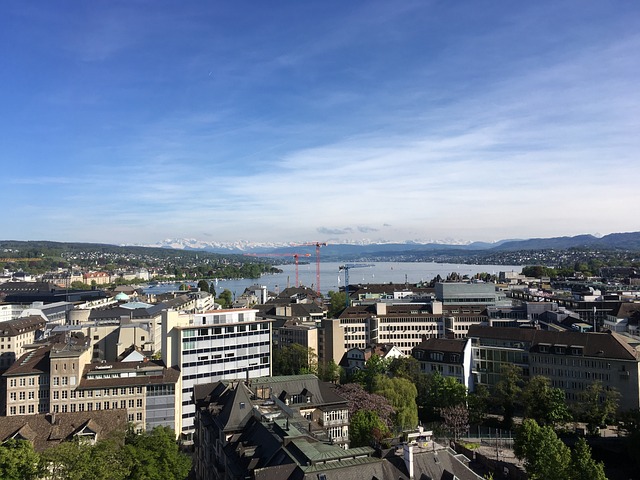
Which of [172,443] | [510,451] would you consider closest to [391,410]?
[510,451]

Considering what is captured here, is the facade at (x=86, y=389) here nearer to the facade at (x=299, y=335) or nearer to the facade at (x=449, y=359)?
→ the facade at (x=299, y=335)

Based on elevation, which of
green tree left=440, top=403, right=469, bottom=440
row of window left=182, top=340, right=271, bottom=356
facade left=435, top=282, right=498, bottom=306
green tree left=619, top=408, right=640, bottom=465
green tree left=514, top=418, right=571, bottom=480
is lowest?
green tree left=440, top=403, right=469, bottom=440

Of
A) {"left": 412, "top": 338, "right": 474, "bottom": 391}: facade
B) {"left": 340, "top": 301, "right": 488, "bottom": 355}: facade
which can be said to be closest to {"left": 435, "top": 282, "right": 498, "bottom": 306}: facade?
{"left": 340, "top": 301, "right": 488, "bottom": 355}: facade

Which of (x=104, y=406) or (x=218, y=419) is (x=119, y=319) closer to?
(x=104, y=406)

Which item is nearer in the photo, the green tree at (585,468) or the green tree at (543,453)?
the green tree at (585,468)

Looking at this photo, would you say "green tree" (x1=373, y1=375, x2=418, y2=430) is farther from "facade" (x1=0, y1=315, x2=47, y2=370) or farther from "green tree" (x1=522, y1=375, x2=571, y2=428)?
"facade" (x1=0, y1=315, x2=47, y2=370)

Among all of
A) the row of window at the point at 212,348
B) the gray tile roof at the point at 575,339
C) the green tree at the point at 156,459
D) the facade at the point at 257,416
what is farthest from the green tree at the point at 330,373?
the green tree at the point at 156,459
